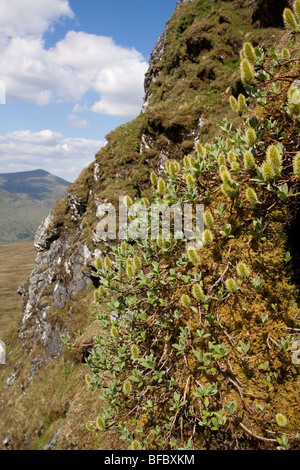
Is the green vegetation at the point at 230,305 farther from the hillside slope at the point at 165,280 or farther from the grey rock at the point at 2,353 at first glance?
the grey rock at the point at 2,353

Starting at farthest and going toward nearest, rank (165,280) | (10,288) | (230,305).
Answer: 1. (10,288)
2. (165,280)
3. (230,305)

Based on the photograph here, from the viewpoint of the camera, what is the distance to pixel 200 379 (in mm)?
3051

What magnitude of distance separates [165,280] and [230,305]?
89cm

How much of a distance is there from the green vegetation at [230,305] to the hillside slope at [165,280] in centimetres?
2

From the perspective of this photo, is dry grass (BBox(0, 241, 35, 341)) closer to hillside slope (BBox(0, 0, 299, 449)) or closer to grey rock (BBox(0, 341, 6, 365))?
grey rock (BBox(0, 341, 6, 365))

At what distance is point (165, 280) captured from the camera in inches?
130

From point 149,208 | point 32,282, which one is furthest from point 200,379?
point 32,282

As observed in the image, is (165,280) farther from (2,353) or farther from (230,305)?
(2,353)

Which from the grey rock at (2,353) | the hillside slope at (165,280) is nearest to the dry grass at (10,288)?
the grey rock at (2,353)

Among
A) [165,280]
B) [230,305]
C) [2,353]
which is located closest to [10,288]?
[2,353]

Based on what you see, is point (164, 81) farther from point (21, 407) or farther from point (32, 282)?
point (21, 407)

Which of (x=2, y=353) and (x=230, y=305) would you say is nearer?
(x=230, y=305)

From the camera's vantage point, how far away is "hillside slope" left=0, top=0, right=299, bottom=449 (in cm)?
284

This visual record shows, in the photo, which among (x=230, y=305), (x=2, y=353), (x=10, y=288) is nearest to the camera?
(x=230, y=305)
